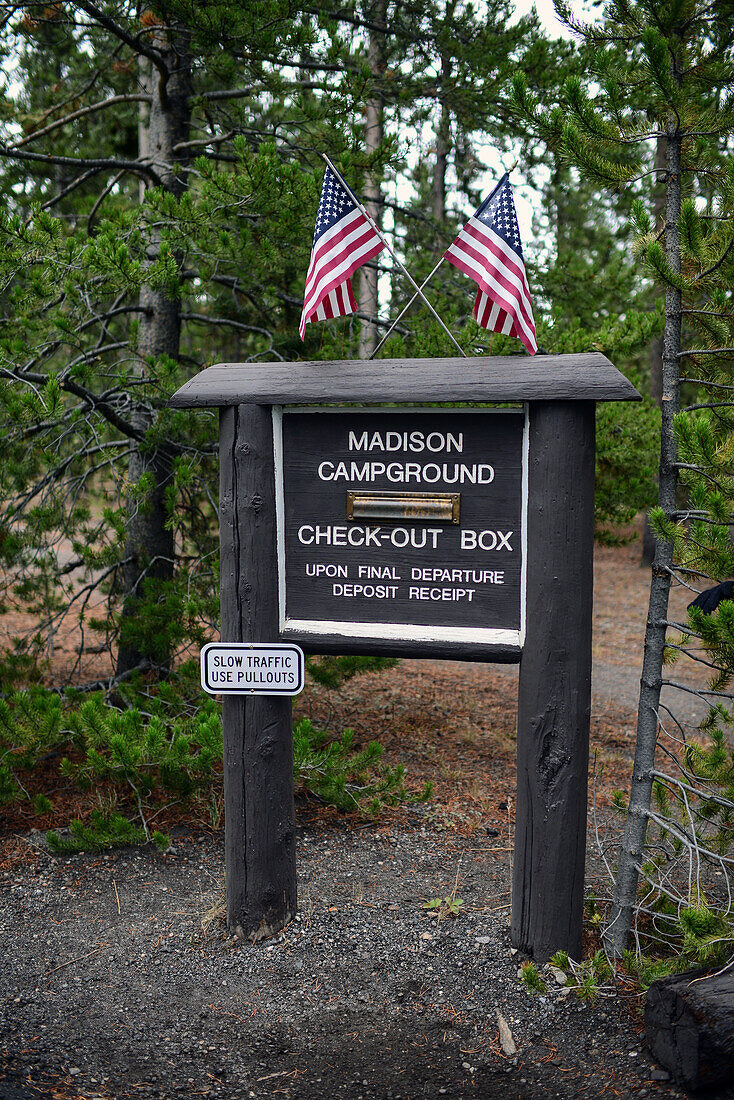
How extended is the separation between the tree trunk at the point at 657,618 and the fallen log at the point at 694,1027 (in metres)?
0.64

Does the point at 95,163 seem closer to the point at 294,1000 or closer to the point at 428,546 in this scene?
the point at 428,546

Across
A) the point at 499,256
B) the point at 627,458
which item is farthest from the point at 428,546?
the point at 627,458

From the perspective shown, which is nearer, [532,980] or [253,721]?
[532,980]

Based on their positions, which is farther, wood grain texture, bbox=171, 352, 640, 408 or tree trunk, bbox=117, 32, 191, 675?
tree trunk, bbox=117, 32, 191, 675

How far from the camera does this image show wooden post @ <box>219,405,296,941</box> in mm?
3996

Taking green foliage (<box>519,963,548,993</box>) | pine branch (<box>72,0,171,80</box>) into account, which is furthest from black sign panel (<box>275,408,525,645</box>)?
pine branch (<box>72,0,171,80</box>)

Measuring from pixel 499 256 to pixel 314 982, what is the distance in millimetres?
3296

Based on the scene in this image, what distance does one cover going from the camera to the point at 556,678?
3725 millimetres

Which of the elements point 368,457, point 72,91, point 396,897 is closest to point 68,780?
point 396,897

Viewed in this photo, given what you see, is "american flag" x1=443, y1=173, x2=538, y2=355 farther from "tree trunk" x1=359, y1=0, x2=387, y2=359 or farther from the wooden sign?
"tree trunk" x1=359, y1=0, x2=387, y2=359

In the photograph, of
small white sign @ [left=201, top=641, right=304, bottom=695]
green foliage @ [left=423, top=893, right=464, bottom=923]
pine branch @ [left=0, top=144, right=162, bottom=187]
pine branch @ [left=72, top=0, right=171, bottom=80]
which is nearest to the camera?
small white sign @ [left=201, top=641, right=304, bottom=695]

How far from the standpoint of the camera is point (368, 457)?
388 centimetres

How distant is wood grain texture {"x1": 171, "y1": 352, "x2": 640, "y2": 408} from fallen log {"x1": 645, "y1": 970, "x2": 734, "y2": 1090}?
7.29ft

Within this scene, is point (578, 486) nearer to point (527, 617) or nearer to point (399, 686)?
point (527, 617)
